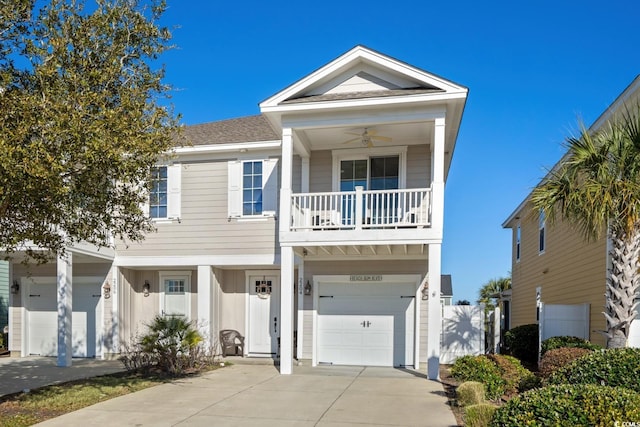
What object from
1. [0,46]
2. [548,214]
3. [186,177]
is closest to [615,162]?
[548,214]

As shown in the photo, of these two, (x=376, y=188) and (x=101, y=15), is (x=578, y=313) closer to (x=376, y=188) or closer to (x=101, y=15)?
(x=376, y=188)

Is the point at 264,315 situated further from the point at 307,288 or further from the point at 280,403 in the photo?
the point at 280,403

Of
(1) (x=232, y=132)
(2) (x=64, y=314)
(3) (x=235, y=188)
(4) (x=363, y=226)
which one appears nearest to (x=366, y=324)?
(4) (x=363, y=226)

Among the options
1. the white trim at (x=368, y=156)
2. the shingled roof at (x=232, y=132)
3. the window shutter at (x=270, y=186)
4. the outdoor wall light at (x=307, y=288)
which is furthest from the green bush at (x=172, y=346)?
the white trim at (x=368, y=156)

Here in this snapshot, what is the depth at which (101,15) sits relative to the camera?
7.01 meters

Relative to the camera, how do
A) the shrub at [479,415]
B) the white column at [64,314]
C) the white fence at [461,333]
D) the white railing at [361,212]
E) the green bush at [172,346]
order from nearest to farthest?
the shrub at [479,415] → the green bush at [172,346] → the white railing at [361,212] → the white column at [64,314] → the white fence at [461,333]

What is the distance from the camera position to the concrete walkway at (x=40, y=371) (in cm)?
1005

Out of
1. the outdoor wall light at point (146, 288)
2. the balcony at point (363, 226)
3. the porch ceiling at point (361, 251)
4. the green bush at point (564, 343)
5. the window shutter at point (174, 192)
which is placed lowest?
the green bush at point (564, 343)

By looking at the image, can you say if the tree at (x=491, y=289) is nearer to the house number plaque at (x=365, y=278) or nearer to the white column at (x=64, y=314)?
the house number plaque at (x=365, y=278)

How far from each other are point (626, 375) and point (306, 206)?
860 cm

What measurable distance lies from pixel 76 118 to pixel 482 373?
752 cm

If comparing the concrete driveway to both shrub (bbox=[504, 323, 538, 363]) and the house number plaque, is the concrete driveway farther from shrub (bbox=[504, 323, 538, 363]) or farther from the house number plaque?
shrub (bbox=[504, 323, 538, 363])

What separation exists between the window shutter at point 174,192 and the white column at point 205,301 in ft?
5.65

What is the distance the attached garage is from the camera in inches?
488
